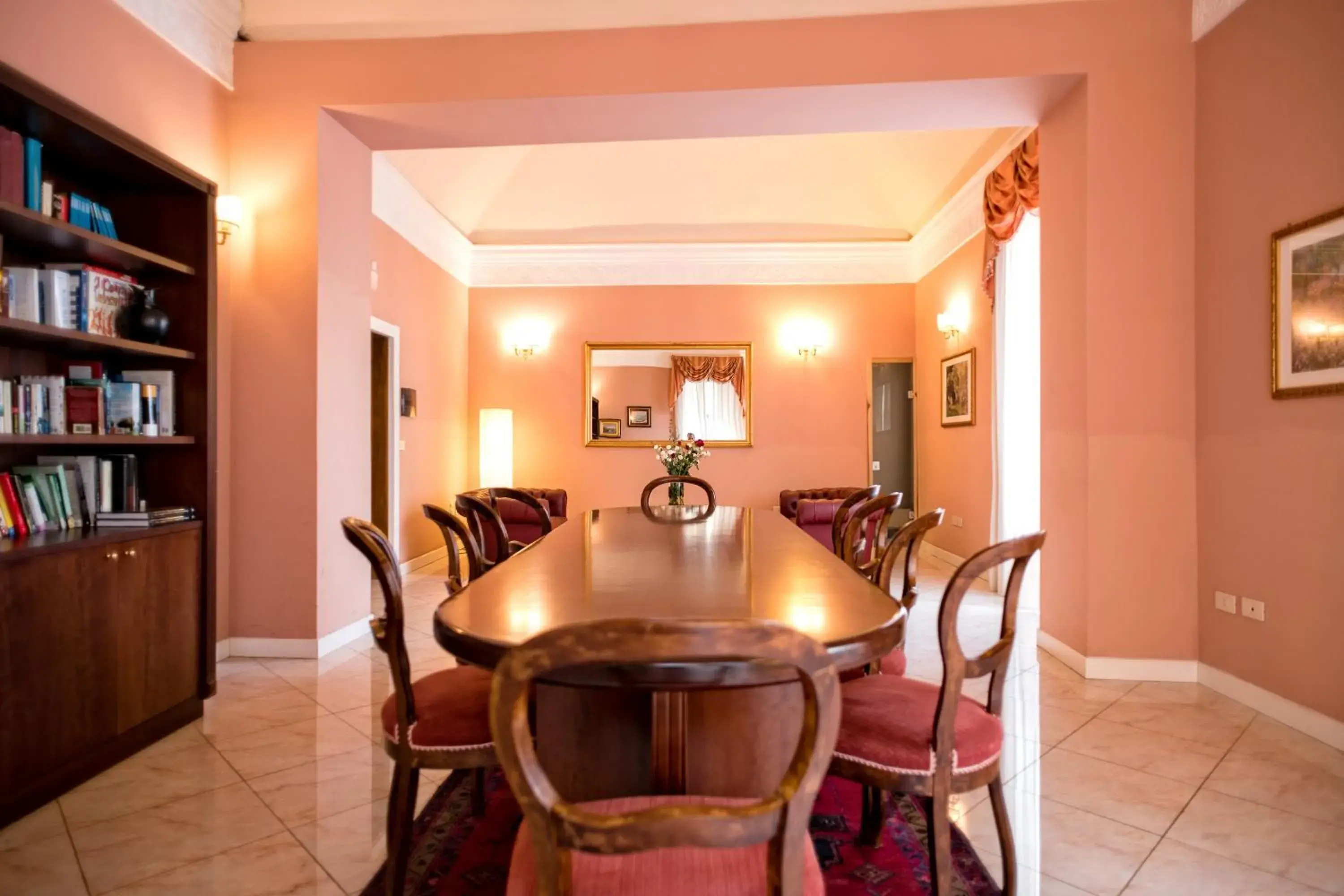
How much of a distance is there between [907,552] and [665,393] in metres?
6.02

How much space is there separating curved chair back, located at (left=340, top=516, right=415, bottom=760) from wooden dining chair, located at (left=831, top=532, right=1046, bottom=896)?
100 cm

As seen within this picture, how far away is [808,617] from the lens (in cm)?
Result: 133

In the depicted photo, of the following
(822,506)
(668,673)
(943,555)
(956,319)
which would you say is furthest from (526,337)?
(668,673)

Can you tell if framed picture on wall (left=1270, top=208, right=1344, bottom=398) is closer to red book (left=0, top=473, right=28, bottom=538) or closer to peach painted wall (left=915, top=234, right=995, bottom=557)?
peach painted wall (left=915, top=234, right=995, bottom=557)

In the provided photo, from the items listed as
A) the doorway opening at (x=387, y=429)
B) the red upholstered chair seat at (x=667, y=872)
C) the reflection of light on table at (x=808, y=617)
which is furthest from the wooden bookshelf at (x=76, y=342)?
the doorway opening at (x=387, y=429)

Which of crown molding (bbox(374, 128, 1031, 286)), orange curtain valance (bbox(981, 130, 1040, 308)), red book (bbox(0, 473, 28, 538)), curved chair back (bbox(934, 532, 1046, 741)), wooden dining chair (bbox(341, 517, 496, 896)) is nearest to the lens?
curved chair back (bbox(934, 532, 1046, 741))

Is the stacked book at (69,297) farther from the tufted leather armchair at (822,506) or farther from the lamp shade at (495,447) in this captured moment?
the lamp shade at (495,447)

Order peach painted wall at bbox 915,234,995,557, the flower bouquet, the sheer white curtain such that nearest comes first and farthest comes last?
the flower bouquet
peach painted wall at bbox 915,234,995,557
the sheer white curtain

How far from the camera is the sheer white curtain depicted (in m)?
8.12

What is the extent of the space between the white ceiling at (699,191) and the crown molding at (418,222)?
6.2 inches

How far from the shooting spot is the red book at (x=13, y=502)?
8.30 feet

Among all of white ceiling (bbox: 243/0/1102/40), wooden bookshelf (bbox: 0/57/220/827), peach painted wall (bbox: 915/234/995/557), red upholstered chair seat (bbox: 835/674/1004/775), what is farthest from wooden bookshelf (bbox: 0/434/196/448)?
peach painted wall (bbox: 915/234/995/557)

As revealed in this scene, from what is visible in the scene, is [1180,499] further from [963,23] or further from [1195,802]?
[963,23]

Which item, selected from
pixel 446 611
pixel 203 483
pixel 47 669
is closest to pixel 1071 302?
pixel 446 611
